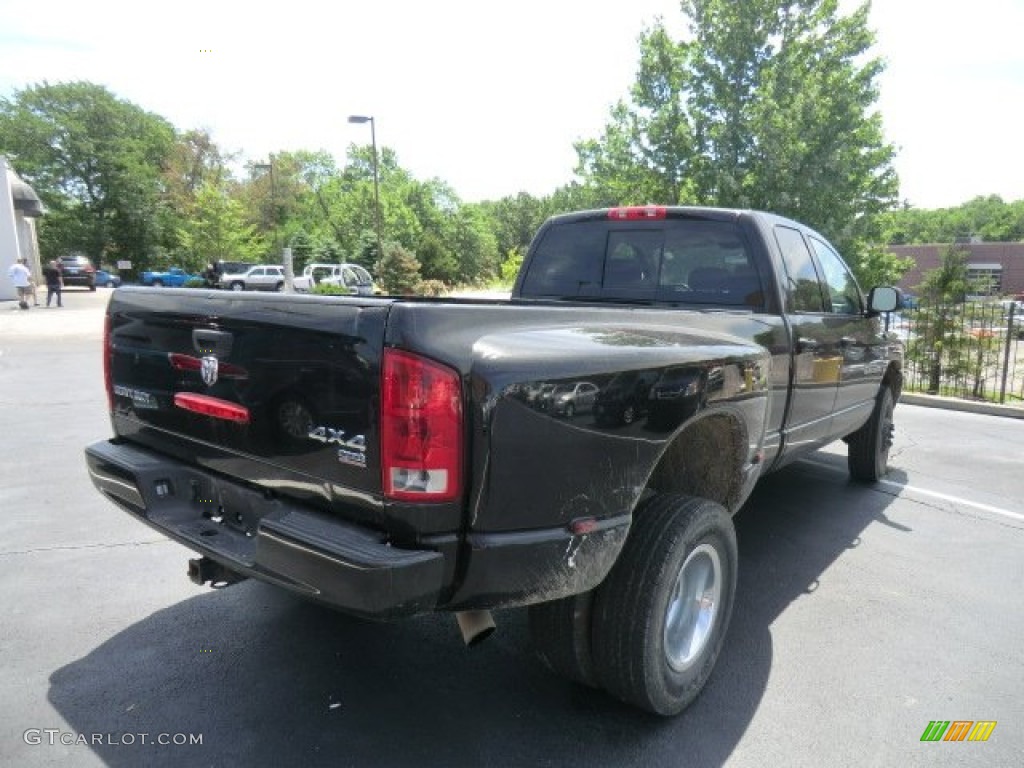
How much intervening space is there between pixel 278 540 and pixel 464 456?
61 cm

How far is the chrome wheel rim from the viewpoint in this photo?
8.48 ft

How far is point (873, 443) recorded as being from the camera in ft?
17.9

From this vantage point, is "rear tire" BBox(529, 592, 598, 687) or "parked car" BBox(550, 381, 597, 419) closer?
"parked car" BBox(550, 381, 597, 419)

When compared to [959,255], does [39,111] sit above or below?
above

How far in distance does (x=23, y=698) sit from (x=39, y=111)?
65288 mm

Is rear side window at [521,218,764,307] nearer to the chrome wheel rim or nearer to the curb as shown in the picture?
the chrome wheel rim

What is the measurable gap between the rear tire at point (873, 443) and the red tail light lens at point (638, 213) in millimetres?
2618

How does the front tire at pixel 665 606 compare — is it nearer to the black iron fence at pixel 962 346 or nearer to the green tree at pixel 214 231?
the black iron fence at pixel 962 346

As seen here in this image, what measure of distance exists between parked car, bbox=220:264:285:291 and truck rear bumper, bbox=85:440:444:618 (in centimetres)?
3486

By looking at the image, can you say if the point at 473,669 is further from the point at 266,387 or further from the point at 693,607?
the point at 266,387

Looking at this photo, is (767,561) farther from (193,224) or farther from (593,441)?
(193,224)

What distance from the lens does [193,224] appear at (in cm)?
4691

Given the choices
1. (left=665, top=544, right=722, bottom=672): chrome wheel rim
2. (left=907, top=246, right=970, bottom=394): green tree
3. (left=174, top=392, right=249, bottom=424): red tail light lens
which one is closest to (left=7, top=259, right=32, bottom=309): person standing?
(left=174, top=392, right=249, bottom=424): red tail light lens

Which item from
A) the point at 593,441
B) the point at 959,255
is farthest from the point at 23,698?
the point at 959,255
